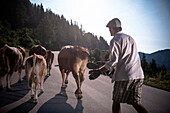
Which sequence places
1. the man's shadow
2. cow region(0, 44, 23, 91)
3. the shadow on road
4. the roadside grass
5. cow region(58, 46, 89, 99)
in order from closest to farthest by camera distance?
the man's shadow, the shadow on road, cow region(58, 46, 89, 99), cow region(0, 44, 23, 91), the roadside grass

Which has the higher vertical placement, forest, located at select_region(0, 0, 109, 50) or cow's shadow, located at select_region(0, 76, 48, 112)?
forest, located at select_region(0, 0, 109, 50)

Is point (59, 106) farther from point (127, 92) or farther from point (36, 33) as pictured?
point (36, 33)

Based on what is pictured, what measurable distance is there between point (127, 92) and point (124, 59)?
65cm

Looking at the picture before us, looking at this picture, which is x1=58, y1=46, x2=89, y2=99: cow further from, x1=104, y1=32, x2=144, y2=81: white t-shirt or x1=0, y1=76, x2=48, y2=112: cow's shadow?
x1=104, y1=32, x2=144, y2=81: white t-shirt

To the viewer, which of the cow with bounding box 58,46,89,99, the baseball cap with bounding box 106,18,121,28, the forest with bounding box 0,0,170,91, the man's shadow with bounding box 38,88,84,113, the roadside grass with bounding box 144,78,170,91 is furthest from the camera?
the forest with bounding box 0,0,170,91

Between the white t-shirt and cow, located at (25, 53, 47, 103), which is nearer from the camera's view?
the white t-shirt

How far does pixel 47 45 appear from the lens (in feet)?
165

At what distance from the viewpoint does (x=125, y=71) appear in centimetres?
195

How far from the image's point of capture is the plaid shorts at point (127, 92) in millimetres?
1941

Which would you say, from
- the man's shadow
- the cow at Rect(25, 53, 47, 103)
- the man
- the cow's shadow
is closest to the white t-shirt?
the man

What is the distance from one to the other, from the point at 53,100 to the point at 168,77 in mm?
8748

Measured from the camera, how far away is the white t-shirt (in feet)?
6.32

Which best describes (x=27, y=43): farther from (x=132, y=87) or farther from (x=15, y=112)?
(x=132, y=87)

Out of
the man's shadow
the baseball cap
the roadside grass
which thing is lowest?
the roadside grass
